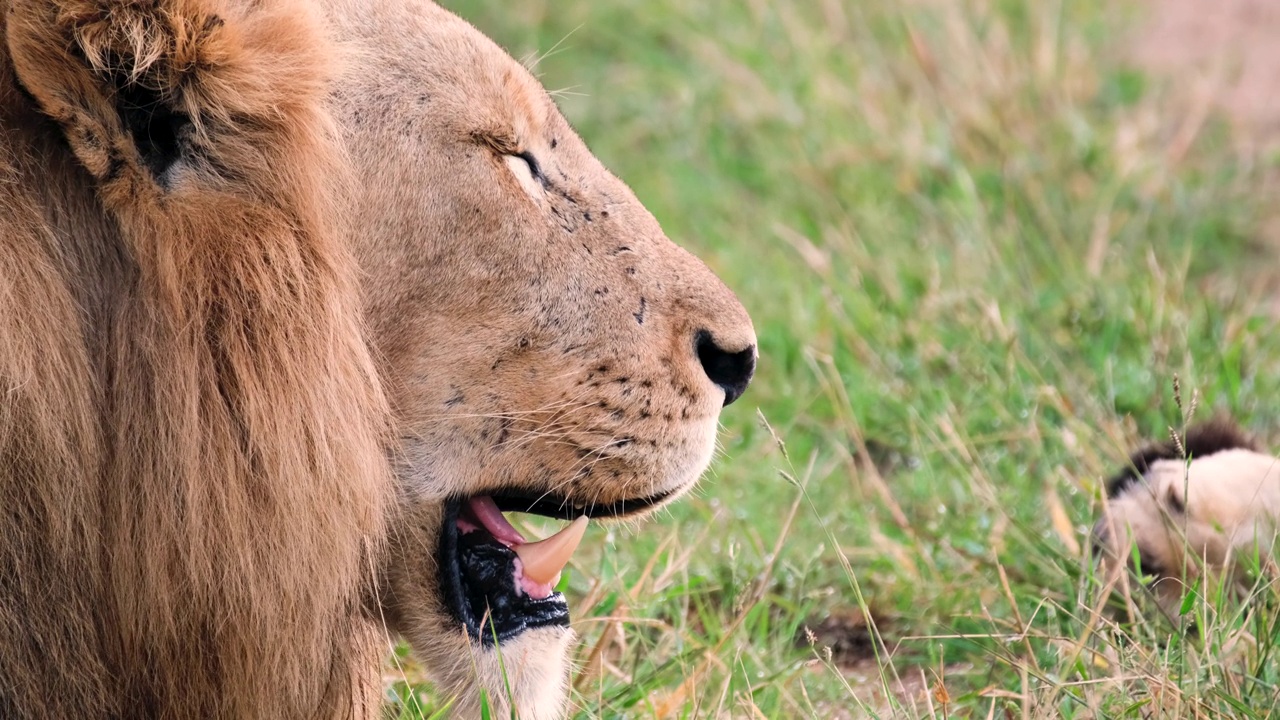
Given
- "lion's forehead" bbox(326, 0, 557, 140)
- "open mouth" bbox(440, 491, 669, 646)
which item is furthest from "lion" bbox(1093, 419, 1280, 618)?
"lion's forehead" bbox(326, 0, 557, 140)

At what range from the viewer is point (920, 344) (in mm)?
3760

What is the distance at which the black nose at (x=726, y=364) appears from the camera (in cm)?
209

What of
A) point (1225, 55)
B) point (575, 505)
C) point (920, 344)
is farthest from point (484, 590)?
point (1225, 55)

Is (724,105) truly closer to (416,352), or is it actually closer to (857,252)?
(857,252)

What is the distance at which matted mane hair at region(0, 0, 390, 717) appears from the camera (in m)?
1.61

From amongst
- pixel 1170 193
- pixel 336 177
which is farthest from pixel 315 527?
pixel 1170 193

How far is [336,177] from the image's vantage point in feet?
5.95

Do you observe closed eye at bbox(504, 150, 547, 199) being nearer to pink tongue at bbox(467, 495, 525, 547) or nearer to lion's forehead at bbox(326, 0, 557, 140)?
lion's forehead at bbox(326, 0, 557, 140)

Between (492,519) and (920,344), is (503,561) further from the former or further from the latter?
(920,344)

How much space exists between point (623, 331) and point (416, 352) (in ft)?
0.95

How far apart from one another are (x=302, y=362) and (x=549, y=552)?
0.49 metres

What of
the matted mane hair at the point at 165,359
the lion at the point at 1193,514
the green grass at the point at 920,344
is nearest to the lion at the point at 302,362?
the matted mane hair at the point at 165,359

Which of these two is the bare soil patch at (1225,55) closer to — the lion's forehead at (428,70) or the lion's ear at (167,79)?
the lion's forehead at (428,70)

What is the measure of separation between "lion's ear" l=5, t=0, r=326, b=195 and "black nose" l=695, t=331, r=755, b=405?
2.15 ft
